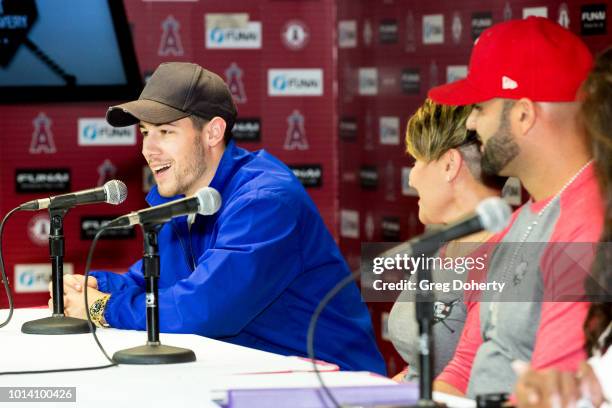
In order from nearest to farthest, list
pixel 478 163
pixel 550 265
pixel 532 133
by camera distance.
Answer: pixel 550 265 → pixel 532 133 → pixel 478 163

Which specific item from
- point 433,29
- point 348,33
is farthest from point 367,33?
point 433,29

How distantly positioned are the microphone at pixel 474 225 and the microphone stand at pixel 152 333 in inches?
37.5

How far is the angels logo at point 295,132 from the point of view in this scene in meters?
5.88

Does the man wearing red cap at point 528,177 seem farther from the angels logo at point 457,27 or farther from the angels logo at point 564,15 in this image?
the angels logo at point 457,27

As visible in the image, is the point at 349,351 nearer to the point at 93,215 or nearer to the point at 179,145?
the point at 179,145

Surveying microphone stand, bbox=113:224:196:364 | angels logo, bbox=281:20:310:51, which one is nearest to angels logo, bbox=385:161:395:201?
angels logo, bbox=281:20:310:51

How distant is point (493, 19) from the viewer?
5152 millimetres

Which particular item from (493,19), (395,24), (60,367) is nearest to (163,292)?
(60,367)

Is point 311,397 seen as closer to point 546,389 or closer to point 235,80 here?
point 546,389

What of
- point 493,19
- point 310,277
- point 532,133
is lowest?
point 310,277

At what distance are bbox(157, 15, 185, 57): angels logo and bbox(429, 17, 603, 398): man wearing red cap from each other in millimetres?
3162

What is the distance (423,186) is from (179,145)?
2.84ft

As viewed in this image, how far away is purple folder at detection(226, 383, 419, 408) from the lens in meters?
1.94

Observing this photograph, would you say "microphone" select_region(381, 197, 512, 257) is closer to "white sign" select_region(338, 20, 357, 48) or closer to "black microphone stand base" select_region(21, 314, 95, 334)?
"black microphone stand base" select_region(21, 314, 95, 334)
